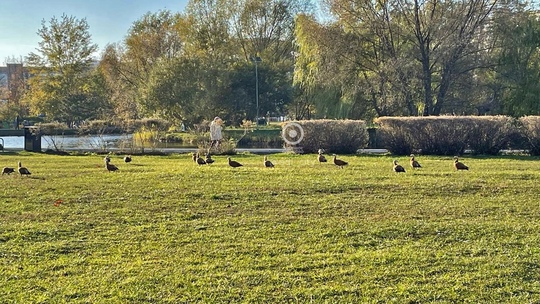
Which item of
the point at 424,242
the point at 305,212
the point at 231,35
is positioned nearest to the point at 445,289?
the point at 424,242

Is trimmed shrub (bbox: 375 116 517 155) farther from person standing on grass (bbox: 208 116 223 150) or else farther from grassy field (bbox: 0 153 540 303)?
grassy field (bbox: 0 153 540 303)

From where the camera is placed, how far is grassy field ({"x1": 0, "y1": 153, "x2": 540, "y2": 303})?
431 cm

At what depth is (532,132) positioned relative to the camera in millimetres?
17078

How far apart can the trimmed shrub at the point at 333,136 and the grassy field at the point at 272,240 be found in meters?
9.17

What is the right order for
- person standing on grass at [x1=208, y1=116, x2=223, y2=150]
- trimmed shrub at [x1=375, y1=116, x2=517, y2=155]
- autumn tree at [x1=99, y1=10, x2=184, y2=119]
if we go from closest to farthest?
trimmed shrub at [x1=375, y1=116, x2=517, y2=155] → person standing on grass at [x1=208, y1=116, x2=223, y2=150] → autumn tree at [x1=99, y1=10, x2=184, y2=119]

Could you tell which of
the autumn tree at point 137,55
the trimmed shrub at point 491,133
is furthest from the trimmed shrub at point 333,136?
the autumn tree at point 137,55

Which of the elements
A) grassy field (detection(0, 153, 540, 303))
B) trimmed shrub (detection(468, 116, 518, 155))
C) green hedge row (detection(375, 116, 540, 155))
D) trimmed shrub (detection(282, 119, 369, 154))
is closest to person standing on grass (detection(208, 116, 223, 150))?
trimmed shrub (detection(282, 119, 369, 154))

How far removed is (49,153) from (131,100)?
2652 centimetres

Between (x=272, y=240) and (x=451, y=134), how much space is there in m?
13.8

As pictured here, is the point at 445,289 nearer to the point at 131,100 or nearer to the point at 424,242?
the point at 424,242

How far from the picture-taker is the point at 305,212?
7258mm

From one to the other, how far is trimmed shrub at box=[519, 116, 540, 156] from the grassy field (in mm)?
8086

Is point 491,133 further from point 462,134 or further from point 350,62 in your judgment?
point 350,62

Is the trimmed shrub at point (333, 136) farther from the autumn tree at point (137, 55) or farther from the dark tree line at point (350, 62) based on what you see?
the autumn tree at point (137, 55)
